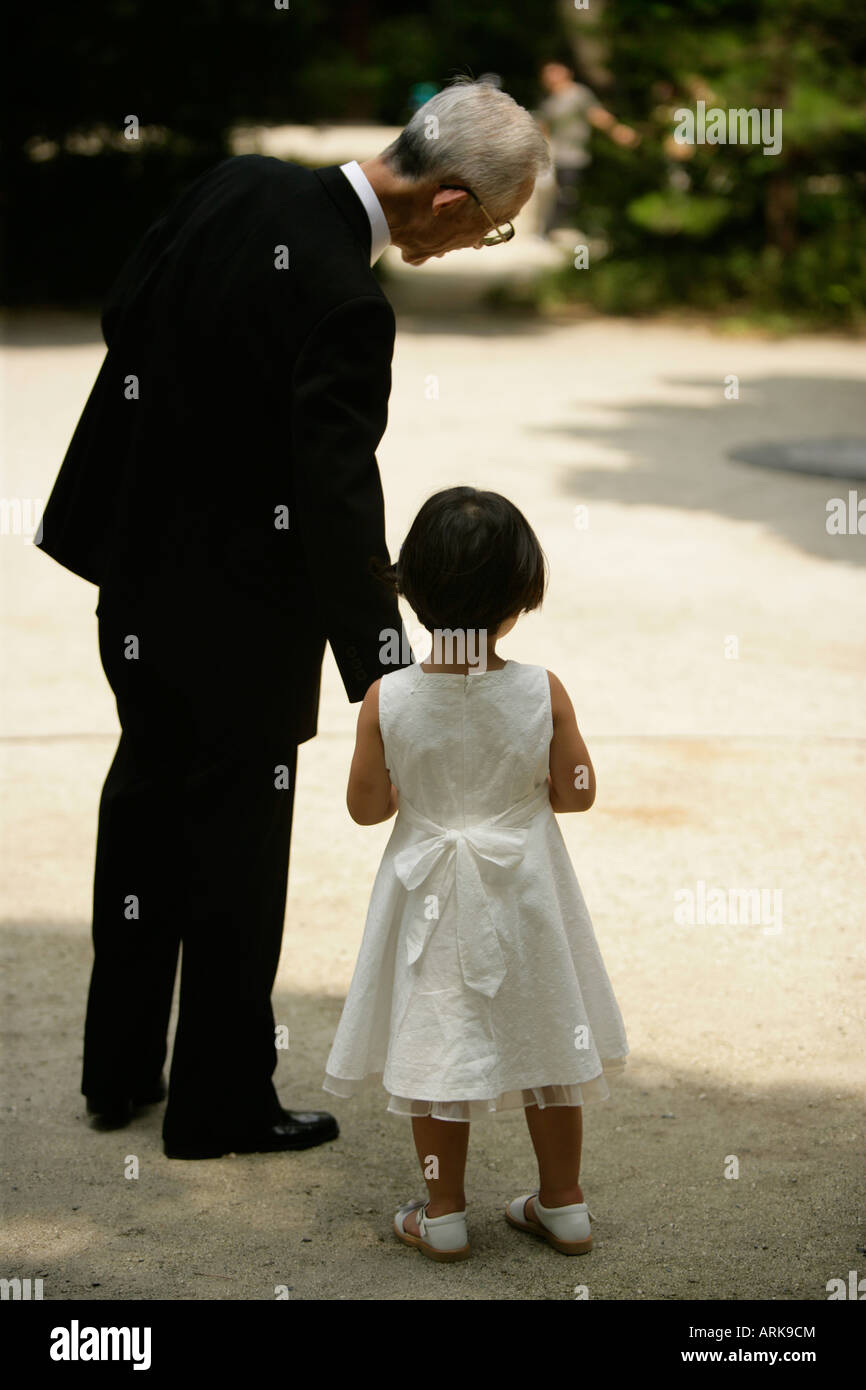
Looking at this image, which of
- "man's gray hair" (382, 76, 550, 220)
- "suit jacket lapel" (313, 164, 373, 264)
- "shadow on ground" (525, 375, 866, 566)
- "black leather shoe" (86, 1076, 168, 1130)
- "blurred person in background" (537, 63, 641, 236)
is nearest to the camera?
"man's gray hair" (382, 76, 550, 220)

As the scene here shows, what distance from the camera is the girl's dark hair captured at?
250 cm

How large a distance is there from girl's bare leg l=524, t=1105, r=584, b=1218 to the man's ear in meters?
1.42

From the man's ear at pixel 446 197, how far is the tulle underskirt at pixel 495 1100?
4.51 feet

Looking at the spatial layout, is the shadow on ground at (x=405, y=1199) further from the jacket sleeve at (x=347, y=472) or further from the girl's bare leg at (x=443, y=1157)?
the jacket sleeve at (x=347, y=472)

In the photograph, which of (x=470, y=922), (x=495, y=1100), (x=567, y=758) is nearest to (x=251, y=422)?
(x=567, y=758)

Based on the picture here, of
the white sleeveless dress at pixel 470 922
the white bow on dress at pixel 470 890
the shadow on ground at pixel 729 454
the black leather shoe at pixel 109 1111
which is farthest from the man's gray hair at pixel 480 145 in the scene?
the shadow on ground at pixel 729 454

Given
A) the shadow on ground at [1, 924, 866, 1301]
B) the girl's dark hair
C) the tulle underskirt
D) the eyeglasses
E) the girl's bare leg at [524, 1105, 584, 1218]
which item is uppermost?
the eyeglasses

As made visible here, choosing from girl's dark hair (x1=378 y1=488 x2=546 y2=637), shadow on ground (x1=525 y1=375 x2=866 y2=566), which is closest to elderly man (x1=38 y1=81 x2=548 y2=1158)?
girl's dark hair (x1=378 y1=488 x2=546 y2=637)

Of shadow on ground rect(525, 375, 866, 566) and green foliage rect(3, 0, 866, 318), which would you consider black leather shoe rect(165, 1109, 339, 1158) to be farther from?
green foliage rect(3, 0, 866, 318)

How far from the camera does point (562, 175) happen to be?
19422 millimetres

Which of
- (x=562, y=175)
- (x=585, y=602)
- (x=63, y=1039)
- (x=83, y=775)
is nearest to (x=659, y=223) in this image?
(x=562, y=175)

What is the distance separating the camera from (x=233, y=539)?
9.14ft

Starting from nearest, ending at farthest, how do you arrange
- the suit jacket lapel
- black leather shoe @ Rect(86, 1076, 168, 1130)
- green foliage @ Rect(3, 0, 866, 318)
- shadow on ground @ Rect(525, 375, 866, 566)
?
1. the suit jacket lapel
2. black leather shoe @ Rect(86, 1076, 168, 1130)
3. shadow on ground @ Rect(525, 375, 866, 566)
4. green foliage @ Rect(3, 0, 866, 318)

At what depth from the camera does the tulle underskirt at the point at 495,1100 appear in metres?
2.59
